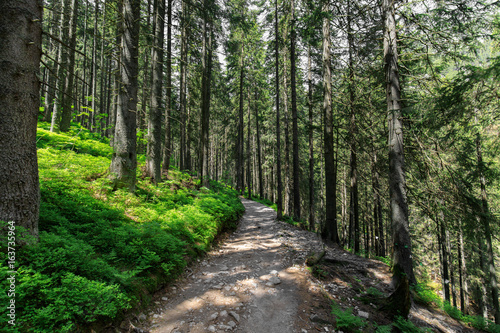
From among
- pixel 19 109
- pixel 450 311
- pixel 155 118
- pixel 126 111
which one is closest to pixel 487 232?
pixel 450 311

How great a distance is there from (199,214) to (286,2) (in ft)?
47.9

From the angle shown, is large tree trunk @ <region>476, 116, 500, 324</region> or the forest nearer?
the forest

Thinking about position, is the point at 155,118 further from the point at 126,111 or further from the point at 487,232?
the point at 487,232

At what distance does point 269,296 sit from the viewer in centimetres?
465

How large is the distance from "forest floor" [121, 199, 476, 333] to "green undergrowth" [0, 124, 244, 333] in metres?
0.55

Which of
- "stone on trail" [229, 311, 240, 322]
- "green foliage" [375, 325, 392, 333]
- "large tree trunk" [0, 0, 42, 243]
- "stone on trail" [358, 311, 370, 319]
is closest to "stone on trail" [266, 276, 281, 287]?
"stone on trail" [229, 311, 240, 322]

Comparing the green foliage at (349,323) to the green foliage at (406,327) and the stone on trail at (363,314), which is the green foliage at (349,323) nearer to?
the stone on trail at (363,314)

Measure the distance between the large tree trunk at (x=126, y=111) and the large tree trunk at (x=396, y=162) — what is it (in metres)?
8.22

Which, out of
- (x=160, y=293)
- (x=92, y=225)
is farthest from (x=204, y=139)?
(x=160, y=293)

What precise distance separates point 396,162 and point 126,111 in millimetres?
8858

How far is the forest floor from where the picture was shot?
12.3ft

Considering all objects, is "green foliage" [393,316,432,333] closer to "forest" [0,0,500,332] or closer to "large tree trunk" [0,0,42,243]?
"forest" [0,0,500,332]

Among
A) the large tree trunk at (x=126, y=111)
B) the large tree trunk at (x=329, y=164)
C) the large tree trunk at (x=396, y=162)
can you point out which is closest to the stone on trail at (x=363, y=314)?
the large tree trunk at (x=396, y=162)

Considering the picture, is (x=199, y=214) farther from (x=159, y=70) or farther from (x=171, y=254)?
(x=159, y=70)
